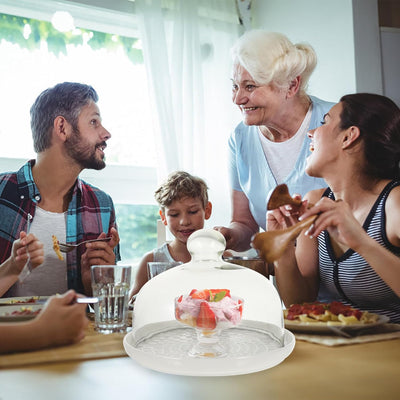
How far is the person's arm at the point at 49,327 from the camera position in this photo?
2.29ft

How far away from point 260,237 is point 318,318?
0.83 ft

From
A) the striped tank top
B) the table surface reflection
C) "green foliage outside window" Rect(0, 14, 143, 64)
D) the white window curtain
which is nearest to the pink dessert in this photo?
the table surface reflection

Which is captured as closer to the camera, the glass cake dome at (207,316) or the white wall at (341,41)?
the glass cake dome at (207,316)

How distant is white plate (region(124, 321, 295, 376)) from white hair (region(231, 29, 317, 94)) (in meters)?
1.35

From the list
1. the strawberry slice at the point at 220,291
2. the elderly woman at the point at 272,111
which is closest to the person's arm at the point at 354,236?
the strawberry slice at the point at 220,291

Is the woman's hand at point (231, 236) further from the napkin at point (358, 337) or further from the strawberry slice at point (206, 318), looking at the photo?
the strawberry slice at point (206, 318)

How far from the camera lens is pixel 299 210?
3.85 feet

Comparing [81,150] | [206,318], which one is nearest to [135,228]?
[81,150]

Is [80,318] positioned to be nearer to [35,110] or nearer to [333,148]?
[333,148]

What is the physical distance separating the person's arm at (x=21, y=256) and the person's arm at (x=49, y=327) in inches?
13.7

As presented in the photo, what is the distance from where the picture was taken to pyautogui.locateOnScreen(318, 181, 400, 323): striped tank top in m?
1.29

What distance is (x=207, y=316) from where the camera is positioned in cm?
73

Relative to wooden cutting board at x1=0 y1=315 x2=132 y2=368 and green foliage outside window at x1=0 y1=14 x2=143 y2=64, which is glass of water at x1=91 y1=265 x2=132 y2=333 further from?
green foliage outside window at x1=0 y1=14 x2=143 y2=64

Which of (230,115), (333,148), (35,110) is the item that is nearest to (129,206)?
(230,115)
